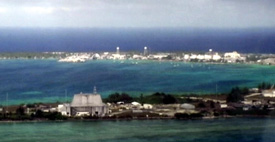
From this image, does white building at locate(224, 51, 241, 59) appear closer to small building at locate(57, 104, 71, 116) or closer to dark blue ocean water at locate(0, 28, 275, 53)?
dark blue ocean water at locate(0, 28, 275, 53)

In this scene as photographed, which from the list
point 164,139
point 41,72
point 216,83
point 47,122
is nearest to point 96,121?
point 47,122

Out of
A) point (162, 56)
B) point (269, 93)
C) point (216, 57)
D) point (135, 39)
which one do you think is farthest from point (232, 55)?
point (135, 39)

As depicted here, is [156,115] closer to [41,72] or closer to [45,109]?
[45,109]

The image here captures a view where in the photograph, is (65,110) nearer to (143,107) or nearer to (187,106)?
(143,107)

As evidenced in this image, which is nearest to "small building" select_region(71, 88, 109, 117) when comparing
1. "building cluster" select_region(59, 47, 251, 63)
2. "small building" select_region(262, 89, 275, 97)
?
"building cluster" select_region(59, 47, 251, 63)

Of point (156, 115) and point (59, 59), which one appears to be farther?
point (59, 59)

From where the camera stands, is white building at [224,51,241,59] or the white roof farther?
white building at [224,51,241,59]
